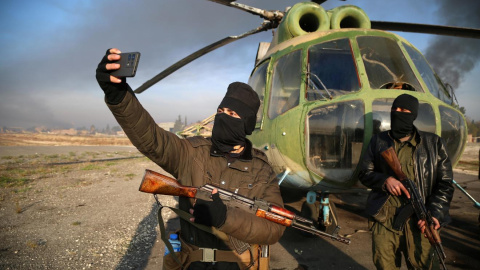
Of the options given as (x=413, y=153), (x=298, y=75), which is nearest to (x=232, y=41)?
(x=298, y=75)

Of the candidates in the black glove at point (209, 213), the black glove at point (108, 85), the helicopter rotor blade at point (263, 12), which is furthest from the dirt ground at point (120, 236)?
the helicopter rotor blade at point (263, 12)

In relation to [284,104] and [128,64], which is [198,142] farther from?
[284,104]

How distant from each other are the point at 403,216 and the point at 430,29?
4468mm

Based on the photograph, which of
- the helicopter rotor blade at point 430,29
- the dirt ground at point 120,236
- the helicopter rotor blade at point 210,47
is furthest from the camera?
the helicopter rotor blade at point 210,47

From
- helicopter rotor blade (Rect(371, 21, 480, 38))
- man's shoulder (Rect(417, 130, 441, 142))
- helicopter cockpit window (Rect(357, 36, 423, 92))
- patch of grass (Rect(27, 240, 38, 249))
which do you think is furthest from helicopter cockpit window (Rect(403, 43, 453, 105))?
patch of grass (Rect(27, 240, 38, 249))

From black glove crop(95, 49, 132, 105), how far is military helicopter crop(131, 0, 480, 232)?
7.58 feet

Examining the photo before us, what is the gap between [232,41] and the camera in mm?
6395

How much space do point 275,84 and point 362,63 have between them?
1.37m

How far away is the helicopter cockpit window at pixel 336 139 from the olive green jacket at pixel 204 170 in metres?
1.40

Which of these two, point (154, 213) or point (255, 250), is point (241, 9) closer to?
point (154, 213)

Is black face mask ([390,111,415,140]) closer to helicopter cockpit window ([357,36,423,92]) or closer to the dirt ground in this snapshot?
helicopter cockpit window ([357,36,423,92])

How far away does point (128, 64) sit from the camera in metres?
1.28

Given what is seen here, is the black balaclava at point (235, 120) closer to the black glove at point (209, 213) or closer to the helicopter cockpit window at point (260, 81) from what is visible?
the black glove at point (209, 213)

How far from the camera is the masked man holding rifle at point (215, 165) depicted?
1.39 meters
